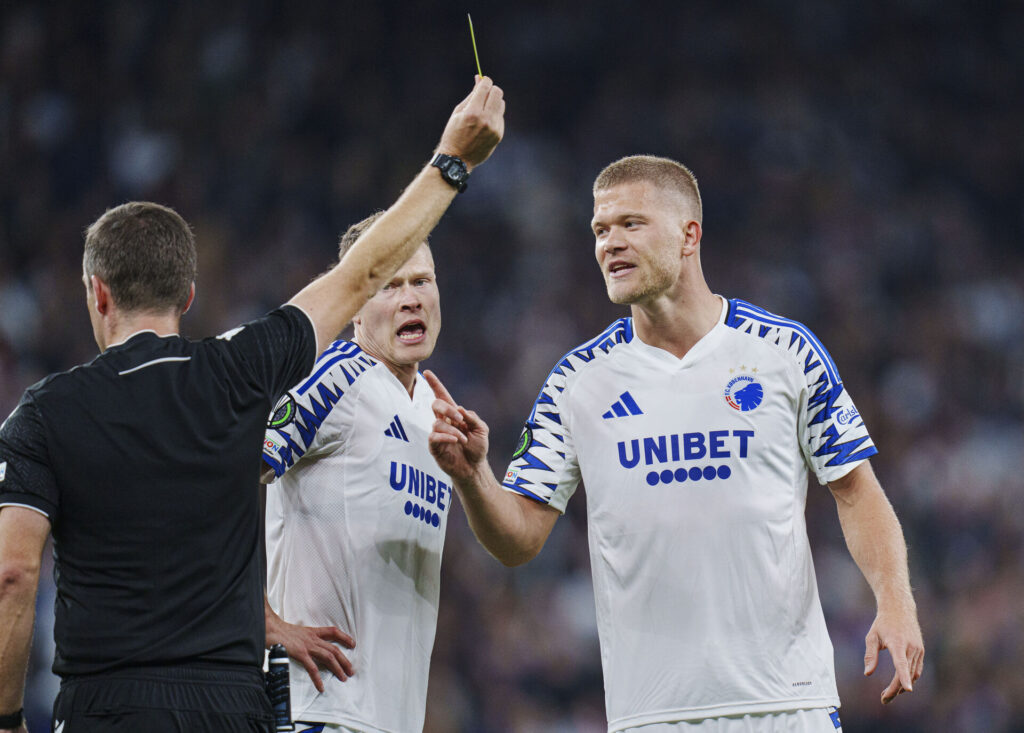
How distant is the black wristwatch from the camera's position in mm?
3756

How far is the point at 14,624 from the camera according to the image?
3.04 meters

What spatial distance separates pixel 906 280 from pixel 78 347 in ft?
29.7

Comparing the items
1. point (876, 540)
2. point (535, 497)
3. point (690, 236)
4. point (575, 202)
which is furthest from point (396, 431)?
point (575, 202)

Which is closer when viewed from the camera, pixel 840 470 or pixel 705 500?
pixel 705 500

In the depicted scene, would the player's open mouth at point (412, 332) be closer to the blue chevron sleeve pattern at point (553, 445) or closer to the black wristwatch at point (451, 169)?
the blue chevron sleeve pattern at point (553, 445)

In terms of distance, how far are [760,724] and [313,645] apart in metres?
1.58

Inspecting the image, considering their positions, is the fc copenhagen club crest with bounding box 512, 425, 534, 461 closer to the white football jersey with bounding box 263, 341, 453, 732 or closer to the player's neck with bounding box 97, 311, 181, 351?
the white football jersey with bounding box 263, 341, 453, 732

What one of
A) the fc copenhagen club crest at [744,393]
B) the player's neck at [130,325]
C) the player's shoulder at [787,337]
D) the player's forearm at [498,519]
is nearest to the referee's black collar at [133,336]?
the player's neck at [130,325]

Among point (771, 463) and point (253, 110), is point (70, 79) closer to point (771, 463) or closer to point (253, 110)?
point (253, 110)

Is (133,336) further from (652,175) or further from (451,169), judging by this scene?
(652,175)

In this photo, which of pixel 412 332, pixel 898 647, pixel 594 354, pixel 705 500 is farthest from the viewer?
pixel 412 332

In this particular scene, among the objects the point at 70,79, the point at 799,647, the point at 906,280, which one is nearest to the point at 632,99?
the point at 906,280

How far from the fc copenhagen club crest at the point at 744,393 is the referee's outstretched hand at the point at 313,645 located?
166 centimetres

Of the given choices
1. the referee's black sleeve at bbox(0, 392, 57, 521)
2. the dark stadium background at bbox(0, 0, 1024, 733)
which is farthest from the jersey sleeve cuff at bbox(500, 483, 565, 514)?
the dark stadium background at bbox(0, 0, 1024, 733)
